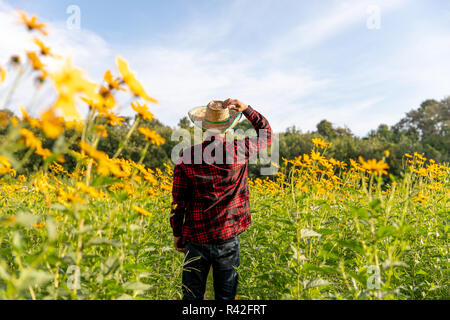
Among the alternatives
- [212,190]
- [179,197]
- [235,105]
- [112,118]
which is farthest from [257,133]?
[112,118]

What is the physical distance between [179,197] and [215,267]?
2.03 ft

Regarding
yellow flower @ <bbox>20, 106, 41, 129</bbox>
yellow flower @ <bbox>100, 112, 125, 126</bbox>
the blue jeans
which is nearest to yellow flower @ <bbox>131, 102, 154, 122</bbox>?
yellow flower @ <bbox>100, 112, 125, 126</bbox>

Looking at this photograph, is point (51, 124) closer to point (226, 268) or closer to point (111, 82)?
point (111, 82)

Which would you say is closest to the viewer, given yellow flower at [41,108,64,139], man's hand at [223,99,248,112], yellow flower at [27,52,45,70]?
yellow flower at [41,108,64,139]

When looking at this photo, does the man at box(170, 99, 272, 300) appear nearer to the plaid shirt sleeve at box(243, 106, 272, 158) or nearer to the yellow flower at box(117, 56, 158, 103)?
the plaid shirt sleeve at box(243, 106, 272, 158)

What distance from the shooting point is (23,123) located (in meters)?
0.99

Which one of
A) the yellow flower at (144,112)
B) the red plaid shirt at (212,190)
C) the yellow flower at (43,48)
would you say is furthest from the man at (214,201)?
the yellow flower at (43,48)

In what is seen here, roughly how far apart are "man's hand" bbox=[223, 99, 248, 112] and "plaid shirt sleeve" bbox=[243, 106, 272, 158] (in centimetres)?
12

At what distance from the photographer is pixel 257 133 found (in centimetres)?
258

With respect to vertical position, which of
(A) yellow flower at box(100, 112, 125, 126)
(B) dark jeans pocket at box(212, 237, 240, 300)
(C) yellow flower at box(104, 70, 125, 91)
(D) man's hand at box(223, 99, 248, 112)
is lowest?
(B) dark jeans pocket at box(212, 237, 240, 300)

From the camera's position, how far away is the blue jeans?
236cm

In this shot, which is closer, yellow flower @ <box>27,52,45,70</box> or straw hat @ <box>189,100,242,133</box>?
yellow flower @ <box>27,52,45,70</box>
